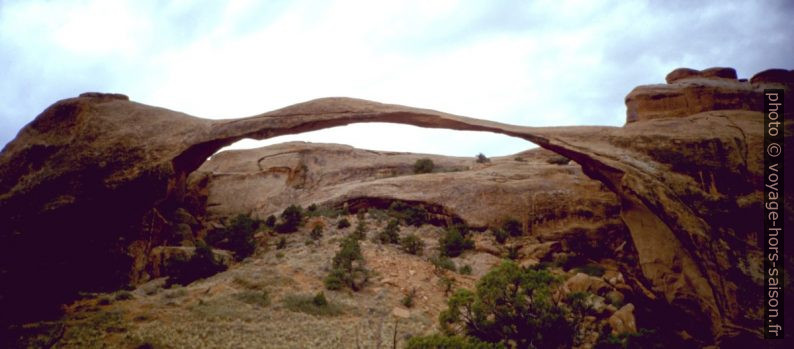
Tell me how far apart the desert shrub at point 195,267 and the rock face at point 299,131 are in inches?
65.8

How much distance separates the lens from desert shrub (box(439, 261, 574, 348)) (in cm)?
741

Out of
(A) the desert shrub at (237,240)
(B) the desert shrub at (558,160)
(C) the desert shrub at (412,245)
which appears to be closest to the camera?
(A) the desert shrub at (237,240)

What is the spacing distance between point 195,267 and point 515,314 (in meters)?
9.13

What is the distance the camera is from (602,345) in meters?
7.17

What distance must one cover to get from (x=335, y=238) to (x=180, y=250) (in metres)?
4.85

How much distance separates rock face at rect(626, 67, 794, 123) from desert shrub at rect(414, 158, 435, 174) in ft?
37.9

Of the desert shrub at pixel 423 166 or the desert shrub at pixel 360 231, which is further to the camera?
the desert shrub at pixel 423 166

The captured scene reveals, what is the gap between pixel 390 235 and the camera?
51.9ft

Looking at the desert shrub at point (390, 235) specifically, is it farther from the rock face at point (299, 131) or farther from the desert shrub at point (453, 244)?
the rock face at point (299, 131)

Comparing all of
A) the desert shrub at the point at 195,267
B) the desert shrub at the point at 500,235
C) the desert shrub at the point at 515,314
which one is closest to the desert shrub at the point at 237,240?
the desert shrub at the point at 195,267

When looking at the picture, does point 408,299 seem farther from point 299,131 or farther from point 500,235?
point 500,235

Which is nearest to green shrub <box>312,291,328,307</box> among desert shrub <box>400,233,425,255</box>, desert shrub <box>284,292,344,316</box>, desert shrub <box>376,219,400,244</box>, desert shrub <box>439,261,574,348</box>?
desert shrub <box>284,292,344,316</box>

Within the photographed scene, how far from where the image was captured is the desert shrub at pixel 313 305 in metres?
9.89

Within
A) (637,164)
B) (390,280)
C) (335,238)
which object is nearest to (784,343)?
(637,164)
